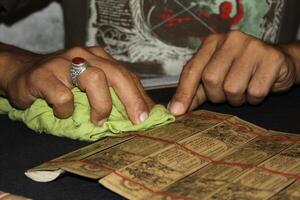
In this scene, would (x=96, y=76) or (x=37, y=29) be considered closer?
(x=96, y=76)

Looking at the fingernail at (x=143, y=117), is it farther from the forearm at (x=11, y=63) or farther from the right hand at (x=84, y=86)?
the forearm at (x=11, y=63)

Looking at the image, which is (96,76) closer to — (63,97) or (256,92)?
(63,97)

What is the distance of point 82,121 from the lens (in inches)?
29.0

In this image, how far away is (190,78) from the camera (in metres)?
0.83

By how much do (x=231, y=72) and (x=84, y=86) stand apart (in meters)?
0.25

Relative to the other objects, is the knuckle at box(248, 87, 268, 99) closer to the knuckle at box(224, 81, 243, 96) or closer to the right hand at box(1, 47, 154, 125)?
the knuckle at box(224, 81, 243, 96)

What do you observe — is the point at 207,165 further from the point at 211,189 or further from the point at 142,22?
the point at 142,22

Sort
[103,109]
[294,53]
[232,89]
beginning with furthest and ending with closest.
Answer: [294,53]
[232,89]
[103,109]

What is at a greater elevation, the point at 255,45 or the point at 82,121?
the point at 255,45

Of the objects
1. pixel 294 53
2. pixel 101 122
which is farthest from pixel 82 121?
pixel 294 53

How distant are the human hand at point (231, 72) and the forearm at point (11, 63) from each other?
0.87 feet

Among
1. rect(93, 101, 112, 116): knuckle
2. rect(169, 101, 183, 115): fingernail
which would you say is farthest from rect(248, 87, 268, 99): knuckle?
rect(93, 101, 112, 116): knuckle

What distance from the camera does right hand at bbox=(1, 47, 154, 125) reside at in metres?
0.73

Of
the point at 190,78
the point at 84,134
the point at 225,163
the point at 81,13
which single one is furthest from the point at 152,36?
the point at 225,163
